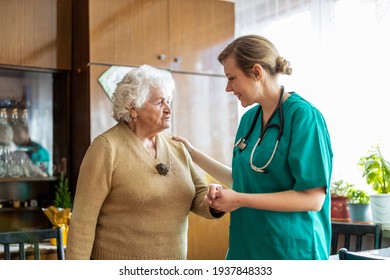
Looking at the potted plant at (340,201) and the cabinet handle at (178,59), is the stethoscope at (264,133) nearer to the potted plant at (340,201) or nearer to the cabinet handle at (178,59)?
the potted plant at (340,201)

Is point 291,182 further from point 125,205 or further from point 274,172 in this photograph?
point 125,205

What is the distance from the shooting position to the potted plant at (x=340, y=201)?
301cm

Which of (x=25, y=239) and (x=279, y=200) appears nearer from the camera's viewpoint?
(x=279, y=200)

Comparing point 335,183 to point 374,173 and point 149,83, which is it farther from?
point 149,83

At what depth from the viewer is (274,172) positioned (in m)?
1.52

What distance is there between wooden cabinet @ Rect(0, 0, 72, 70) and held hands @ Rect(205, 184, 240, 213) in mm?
2034

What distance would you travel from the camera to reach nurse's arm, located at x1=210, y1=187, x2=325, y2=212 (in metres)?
1.45

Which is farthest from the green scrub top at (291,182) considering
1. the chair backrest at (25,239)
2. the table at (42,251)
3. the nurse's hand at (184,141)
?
the table at (42,251)

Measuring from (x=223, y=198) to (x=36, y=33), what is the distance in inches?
84.4

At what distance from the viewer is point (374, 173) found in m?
2.88

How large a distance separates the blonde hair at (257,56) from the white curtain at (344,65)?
5.15ft

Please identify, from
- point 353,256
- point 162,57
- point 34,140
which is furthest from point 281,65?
point 34,140
